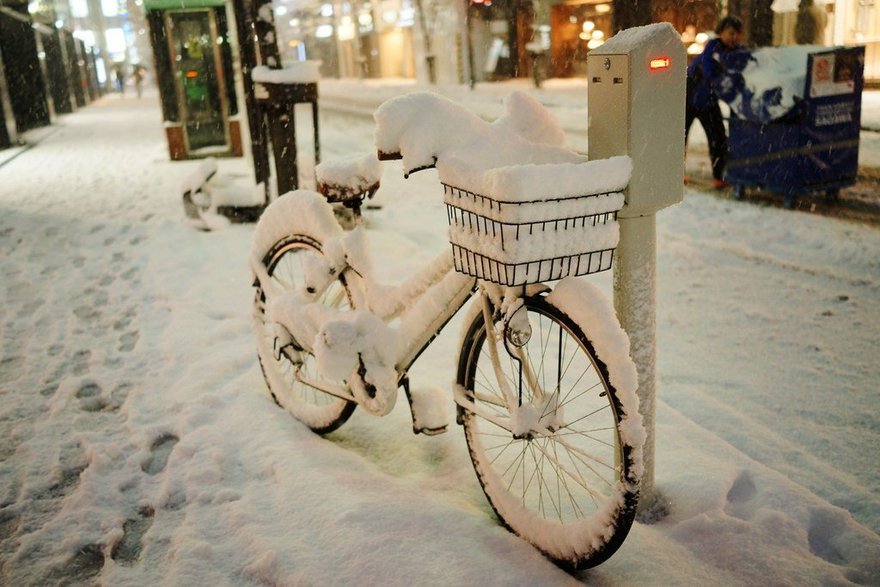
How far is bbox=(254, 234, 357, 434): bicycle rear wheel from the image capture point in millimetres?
3246

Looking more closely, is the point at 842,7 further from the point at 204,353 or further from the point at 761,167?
the point at 204,353

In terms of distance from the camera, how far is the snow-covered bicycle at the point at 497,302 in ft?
6.93

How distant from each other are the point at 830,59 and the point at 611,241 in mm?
6431

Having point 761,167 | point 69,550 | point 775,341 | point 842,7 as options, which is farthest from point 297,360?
point 842,7

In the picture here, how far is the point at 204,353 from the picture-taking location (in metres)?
4.44

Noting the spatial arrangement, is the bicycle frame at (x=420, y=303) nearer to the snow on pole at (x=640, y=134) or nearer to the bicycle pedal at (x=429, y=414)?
the bicycle pedal at (x=429, y=414)

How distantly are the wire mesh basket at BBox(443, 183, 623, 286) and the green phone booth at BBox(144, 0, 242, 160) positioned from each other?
1286 cm

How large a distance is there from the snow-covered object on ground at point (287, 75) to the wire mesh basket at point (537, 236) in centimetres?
496

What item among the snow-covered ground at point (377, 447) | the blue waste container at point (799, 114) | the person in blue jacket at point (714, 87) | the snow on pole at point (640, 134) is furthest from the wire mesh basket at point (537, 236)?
the person in blue jacket at point (714, 87)

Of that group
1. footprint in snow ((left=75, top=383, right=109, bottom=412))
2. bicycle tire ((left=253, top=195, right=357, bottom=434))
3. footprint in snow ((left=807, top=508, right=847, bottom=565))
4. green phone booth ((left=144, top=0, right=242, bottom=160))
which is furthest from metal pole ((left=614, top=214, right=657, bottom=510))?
green phone booth ((left=144, top=0, right=242, bottom=160))

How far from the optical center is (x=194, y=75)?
14039 mm

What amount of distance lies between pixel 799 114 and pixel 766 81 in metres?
0.52

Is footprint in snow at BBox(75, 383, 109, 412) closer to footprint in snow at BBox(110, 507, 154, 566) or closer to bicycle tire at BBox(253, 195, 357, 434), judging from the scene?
bicycle tire at BBox(253, 195, 357, 434)

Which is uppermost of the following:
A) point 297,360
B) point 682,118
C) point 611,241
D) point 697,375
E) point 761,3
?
point 761,3
